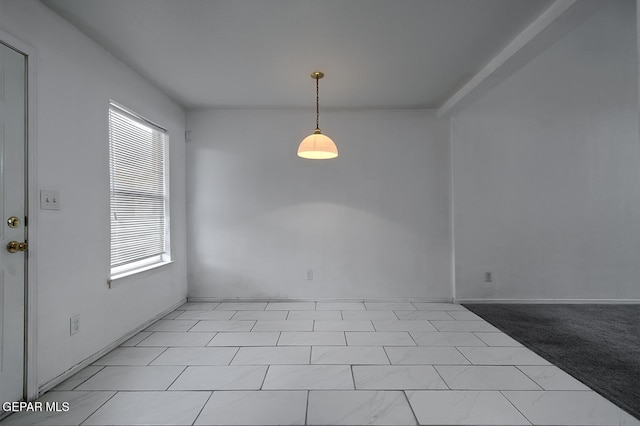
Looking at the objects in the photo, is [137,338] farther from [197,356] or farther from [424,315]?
[424,315]

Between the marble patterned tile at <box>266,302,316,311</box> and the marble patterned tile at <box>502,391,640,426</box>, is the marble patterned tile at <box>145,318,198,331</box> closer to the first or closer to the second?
the marble patterned tile at <box>266,302,316,311</box>

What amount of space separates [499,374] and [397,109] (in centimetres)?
331

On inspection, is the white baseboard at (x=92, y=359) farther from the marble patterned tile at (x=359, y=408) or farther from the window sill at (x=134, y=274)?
the marble patterned tile at (x=359, y=408)

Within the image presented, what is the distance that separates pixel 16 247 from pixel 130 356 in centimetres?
127

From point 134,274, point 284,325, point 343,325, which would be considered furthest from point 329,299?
point 134,274

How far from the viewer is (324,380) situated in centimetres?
219

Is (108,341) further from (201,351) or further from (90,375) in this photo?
(201,351)

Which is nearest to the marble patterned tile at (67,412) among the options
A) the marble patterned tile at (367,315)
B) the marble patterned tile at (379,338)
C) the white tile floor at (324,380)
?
the white tile floor at (324,380)

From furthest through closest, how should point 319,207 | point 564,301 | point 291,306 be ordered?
point 319,207 → point 564,301 → point 291,306

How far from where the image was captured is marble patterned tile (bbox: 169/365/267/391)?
2.12 m

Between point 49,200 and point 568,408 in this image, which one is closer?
point 568,408

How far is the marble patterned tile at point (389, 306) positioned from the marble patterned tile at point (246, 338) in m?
1.42

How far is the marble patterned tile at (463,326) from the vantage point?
3182 mm

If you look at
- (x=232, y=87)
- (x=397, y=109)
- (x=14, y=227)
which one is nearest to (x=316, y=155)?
(x=232, y=87)
